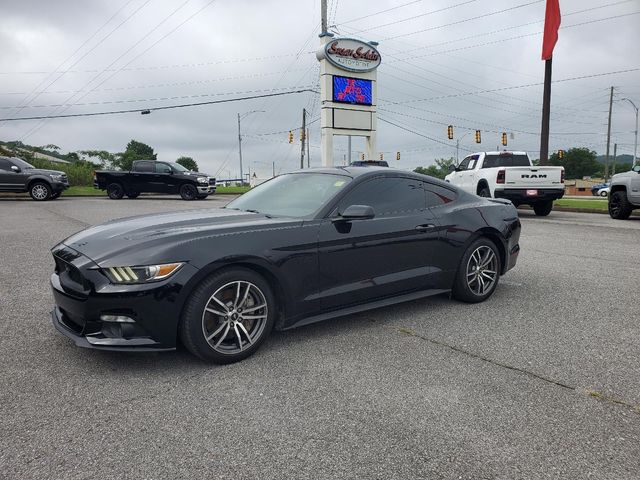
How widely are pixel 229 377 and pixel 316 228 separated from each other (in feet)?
4.26

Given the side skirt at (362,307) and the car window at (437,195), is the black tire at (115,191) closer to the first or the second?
the car window at (437,195)

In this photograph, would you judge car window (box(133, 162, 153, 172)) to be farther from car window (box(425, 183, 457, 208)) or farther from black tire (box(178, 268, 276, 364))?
black tire (box(178, 268, 276, 364))

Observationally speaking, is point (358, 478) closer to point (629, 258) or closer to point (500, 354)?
point (500, 354)

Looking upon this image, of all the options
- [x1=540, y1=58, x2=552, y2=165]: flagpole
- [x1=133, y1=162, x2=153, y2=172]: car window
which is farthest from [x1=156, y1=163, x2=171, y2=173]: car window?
[x1=540, y1=58, x2=552, y2=165]: flagpole

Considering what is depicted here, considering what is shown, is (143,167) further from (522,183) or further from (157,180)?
(522,183)

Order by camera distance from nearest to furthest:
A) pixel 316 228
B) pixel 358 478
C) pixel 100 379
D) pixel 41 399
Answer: pixel 358 478 → pixel 41 399 → pixel 100 379 → pixel 316 228

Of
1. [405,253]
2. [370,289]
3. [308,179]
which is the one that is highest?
[308,179]

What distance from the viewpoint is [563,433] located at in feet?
7.95

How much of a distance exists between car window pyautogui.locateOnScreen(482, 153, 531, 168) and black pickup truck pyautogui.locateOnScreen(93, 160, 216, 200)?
13.3 meters

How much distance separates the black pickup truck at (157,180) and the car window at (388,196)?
19404 millimetres

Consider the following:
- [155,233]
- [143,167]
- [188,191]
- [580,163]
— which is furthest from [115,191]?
[580,163]

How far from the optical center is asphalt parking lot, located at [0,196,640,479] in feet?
7.17

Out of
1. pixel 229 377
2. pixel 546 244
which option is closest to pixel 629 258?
pixel 546 244

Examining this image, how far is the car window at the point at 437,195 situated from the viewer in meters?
4.66
